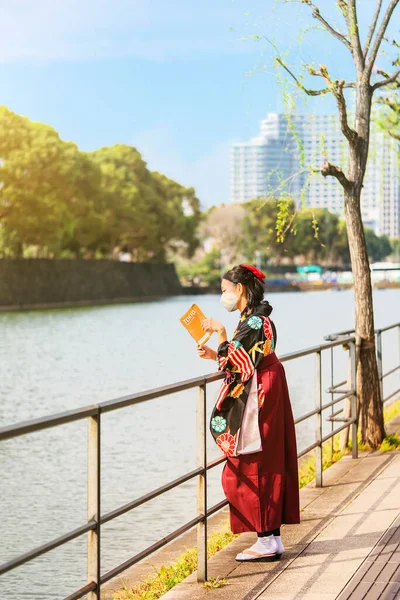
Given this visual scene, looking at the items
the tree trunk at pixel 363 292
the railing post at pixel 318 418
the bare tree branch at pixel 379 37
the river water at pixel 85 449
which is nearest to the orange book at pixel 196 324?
the railing post at pixel 318 418

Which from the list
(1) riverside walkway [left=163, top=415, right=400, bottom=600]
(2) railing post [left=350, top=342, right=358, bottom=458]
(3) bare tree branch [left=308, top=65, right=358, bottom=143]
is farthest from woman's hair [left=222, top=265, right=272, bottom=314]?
(3) bare tree branch [left=308, top=65, right=358, bottom=143]

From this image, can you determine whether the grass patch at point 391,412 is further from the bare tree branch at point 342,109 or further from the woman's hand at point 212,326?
the woman's hand at point 212,326

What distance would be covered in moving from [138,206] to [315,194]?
253 ft

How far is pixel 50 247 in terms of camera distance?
69500 millimetres

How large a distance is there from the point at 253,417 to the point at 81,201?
228 feet

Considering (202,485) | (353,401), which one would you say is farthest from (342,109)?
(202,485)

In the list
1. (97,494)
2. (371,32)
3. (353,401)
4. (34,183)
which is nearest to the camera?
(97,494)

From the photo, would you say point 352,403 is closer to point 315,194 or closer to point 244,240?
point 315,194

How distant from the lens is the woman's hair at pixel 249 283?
16.6 ft

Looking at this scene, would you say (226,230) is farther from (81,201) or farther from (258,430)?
(258,430)

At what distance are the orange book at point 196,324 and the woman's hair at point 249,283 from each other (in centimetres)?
23

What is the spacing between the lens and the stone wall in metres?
73.4

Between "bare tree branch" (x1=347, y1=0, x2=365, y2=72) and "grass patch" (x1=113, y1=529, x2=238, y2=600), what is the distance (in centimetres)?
455

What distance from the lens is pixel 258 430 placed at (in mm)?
5090
